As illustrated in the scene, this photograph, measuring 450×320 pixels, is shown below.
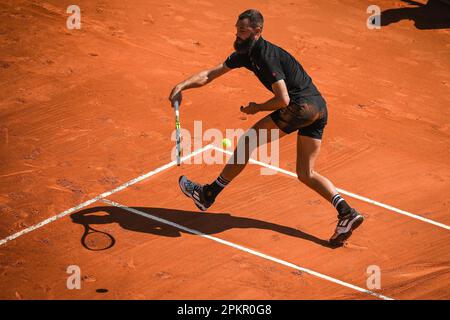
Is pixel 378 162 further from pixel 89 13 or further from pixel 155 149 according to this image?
pixel 89 13

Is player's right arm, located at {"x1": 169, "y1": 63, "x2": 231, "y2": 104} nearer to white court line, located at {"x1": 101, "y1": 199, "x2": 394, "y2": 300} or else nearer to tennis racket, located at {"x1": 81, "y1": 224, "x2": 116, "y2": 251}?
white court line, located at {"x1": 101, "y1": 199, "x2": 394, "y2": 300}

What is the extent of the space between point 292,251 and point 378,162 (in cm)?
276

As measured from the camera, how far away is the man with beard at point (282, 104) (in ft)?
26.1

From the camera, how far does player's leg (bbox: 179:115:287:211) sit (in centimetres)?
842

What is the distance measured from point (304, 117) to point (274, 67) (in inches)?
27.4

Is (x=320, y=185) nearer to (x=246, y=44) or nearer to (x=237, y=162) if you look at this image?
(x=237, y=162)

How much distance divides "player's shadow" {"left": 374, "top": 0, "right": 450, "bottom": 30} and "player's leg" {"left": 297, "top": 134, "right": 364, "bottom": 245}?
27.9ft

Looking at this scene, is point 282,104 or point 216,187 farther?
point 216,187

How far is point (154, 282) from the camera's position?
25.5 feet

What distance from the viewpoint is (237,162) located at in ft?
27.9

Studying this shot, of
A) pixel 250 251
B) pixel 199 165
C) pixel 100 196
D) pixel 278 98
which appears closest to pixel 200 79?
pixel 278 98

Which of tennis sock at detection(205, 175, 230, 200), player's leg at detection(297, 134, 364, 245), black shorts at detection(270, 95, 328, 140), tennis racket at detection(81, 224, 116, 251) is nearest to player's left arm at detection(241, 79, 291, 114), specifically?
black shorts at detection(270, 95, 328, 140)

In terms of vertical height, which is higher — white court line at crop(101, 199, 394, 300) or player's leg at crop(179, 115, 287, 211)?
player's leg at crop(179, 115, 287, 211)

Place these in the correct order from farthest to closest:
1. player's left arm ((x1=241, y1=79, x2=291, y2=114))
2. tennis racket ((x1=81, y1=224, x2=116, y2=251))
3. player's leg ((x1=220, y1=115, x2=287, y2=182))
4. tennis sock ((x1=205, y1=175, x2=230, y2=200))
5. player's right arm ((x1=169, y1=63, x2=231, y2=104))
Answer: tennis sock ((x1=205, y1=175, x2=230, y2=200)) < player's right arm ((x1=169, y1=63, x2=231, y2=104)) < player's leg ((x1=220, y1=115, x2=287, y2=182)) < tennis racket ((x1=81, y1=224, x2=116, y2=251)) < player's left arm ((x1=241, y1=79, x2=291, y2=114))
